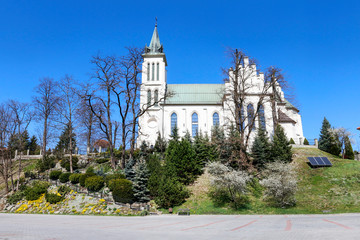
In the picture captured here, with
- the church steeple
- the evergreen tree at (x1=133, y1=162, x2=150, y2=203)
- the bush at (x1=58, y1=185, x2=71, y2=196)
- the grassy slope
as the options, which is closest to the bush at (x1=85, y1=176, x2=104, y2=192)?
the bush at (x1=58, y1=185, x2=71, y2=196)

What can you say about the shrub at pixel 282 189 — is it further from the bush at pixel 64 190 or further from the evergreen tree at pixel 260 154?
the bush at pixel 64 190

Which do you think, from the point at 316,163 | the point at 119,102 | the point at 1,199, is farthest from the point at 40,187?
the point at 316,163

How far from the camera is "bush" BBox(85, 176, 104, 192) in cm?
2100

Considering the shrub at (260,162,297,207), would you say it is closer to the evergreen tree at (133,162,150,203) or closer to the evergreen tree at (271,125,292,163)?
the evergreen tree at (271,125,292,163)

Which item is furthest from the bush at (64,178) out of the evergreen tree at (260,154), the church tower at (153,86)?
the evergreen tree at (260,154)

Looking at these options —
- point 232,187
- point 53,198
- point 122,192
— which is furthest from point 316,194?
point 53,198

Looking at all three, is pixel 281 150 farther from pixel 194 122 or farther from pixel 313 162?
pixel 194 122

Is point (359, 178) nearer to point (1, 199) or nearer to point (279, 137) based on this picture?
point (279, 137)

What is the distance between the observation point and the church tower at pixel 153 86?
43.3 m

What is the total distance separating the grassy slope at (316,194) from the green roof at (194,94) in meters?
21.8

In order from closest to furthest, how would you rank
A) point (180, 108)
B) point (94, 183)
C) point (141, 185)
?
point (141, 185) → point (94, 183) → point (180, 108)

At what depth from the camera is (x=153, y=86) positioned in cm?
4556

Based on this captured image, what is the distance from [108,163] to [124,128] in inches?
284

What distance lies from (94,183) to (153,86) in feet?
90.1
